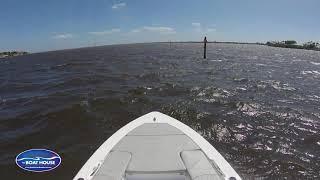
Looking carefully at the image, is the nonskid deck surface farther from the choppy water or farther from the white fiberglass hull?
the choppy water

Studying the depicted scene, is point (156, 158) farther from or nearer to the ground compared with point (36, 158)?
nearer to the ground

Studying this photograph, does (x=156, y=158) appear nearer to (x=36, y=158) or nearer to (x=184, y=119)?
(x=36, y=158)

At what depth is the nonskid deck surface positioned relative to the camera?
5828mm

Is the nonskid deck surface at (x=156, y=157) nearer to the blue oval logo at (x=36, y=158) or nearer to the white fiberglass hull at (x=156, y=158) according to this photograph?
the white fiberglass hull at (x=156, y=158)

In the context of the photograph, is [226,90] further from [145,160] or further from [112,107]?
[145,160]

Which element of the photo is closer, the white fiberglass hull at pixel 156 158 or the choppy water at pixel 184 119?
the white fiberglass hull at pixel 156 158

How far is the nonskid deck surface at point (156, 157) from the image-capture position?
5.83m

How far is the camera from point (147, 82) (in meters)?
23.2

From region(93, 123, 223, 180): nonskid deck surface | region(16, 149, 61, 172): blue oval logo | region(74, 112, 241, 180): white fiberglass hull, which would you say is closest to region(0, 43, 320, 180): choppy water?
region(16, 149, 61, 172): blue oval logo

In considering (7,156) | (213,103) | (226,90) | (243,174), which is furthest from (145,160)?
(226,90)

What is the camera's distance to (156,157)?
6730 millimetres

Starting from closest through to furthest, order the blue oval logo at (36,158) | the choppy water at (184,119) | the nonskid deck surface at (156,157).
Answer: the nonskid deck surface at (156,157)
the blue oval logo at (36,158)
the choppy water at (184,119)

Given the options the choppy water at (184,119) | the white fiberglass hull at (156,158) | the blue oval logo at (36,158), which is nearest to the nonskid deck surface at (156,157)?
the white fiberglass hull at (156,158)

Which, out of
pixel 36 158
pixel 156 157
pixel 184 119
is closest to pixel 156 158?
pixel 156 157
